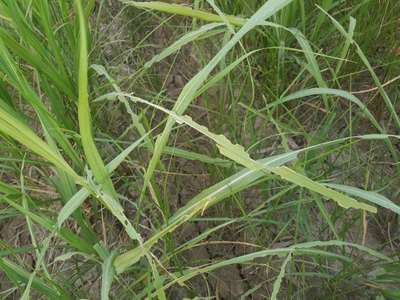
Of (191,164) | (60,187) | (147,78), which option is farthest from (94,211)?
(147,78)

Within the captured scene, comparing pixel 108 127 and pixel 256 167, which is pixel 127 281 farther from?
pixel 256 167

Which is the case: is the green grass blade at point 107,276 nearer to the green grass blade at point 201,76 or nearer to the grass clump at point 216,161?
the grass clump at point 216,161

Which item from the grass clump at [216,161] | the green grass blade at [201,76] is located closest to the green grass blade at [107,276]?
the grass clump at [216,161]

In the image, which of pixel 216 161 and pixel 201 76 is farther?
pixel 216 161

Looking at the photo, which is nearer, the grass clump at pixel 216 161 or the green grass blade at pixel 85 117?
the green grass blade at pixel 85 117

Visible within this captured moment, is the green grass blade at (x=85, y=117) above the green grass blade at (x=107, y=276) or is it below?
above

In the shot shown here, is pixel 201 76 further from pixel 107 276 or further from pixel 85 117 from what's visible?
pixel 107 276

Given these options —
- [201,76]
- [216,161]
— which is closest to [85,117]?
[201,76]

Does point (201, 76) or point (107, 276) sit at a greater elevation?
point (201, 76)
